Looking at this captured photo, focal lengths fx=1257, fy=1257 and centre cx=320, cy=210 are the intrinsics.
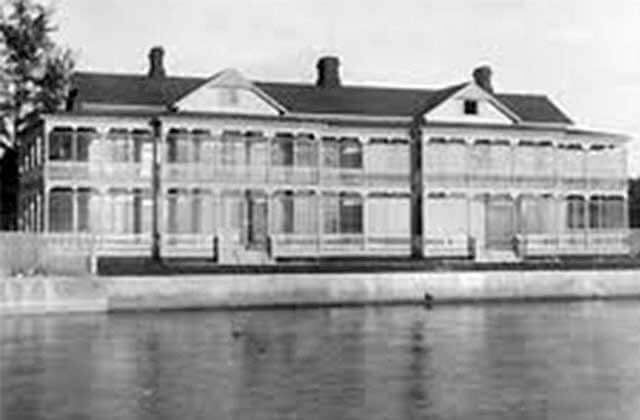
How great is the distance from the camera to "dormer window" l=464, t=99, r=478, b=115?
6538cm

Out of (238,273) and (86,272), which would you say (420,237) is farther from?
(86,272)

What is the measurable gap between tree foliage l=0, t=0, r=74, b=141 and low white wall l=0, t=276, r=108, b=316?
29932 millimetres

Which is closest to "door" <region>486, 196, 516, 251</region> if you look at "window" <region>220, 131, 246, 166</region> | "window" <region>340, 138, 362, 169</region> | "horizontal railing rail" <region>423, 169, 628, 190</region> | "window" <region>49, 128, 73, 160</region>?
"horizontal railing rail" <region>423, 169, 628, 190</region>

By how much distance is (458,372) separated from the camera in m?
25.1

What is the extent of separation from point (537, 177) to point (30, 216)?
25.1 metres

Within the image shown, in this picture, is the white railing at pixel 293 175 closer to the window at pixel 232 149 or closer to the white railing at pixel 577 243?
the window at pixel 232 149

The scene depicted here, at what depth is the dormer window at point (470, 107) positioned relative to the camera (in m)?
65.4

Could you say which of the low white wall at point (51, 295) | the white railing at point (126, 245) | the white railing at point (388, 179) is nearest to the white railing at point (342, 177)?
the white railing at point (388, 179)

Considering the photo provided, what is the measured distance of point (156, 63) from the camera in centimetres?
6725

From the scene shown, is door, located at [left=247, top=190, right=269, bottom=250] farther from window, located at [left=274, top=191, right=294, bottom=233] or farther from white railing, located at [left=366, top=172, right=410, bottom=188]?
white railing, located at [left=366, top=172, right=410, bottom=188]

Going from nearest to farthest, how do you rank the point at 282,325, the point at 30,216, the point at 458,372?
1. the point at 458,372
2. the point at 282,325
3. the point at 30,216

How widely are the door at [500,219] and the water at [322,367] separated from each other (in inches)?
821

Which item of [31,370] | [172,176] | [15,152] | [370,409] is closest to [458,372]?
[370,409]

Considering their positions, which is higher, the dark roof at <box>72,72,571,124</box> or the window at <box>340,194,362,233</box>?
the dark roof at <box>72,72,571,124</box>
